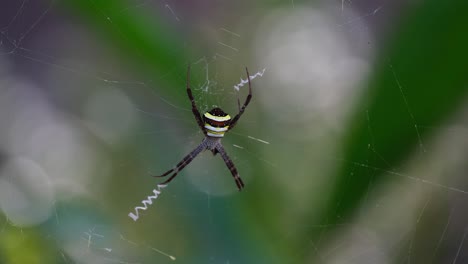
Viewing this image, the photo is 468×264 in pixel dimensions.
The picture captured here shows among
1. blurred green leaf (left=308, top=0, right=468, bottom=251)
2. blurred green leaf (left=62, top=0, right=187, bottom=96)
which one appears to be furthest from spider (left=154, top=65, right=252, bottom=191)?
blurred green leaf (left=308, top=0, right=468, bottom=251)

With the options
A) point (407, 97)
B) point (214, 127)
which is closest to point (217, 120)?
point (214, 127)

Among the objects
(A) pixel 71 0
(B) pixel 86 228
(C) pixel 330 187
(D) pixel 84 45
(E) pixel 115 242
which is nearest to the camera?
(C) pixel 330 187

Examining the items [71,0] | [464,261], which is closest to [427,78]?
[71,0]

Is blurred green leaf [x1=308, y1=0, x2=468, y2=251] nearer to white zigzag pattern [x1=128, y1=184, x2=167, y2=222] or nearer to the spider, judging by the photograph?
the spider

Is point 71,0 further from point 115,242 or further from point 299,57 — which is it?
point 299,57

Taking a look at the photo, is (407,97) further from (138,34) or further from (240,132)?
(240,132)

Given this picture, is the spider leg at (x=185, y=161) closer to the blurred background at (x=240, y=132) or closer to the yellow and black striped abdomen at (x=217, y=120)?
the blurred background at (x=240, y=132)
